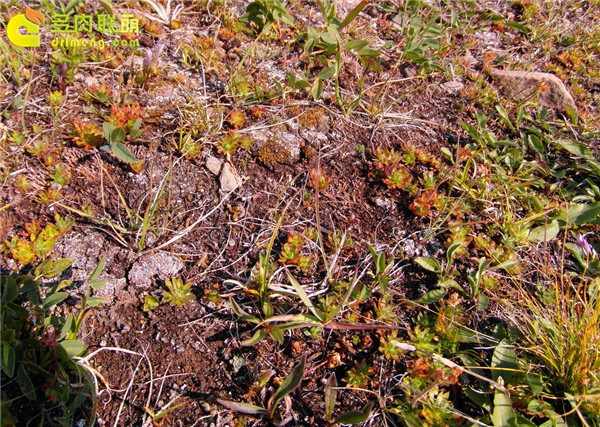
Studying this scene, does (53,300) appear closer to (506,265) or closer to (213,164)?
(213,164)

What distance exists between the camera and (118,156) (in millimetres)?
2861

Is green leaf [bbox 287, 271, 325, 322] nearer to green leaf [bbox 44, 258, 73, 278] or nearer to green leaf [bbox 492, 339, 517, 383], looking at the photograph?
green leaf [bbox 492, 339, 517, 383]

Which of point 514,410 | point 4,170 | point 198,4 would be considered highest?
point 198,4

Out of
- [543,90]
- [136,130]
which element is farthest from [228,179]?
[543,90]

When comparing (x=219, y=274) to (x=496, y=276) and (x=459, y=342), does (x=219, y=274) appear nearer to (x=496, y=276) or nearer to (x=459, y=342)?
(x=459, y=342)

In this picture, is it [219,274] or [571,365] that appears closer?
[571,365]

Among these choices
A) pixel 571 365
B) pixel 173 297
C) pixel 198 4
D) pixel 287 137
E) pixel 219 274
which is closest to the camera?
pixel 571 365

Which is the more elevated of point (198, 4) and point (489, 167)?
point (198, 4)

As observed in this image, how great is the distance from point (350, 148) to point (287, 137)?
21.9 inches

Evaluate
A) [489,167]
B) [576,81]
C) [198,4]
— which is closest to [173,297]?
[489,167]

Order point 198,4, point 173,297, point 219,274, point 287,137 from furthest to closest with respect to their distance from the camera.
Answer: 1. point 198,4
2. point 287,137
3. point 219,274
4. point 173,297

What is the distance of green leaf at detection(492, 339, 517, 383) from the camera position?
7.79 ft

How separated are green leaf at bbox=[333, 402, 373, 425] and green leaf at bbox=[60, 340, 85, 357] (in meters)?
1.47

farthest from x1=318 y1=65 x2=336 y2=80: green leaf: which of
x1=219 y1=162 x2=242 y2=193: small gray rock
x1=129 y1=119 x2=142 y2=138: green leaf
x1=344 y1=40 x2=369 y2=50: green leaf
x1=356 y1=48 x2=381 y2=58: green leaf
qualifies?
x1=129 y1=119 x2=142 y2=138: green leaf
